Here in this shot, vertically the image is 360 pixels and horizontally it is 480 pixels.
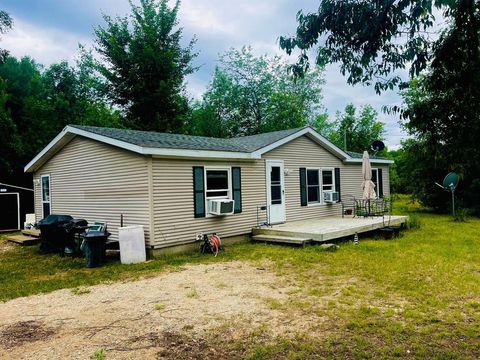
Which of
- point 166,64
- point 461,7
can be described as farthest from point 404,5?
point 166,64

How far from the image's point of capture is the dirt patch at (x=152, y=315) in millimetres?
3920

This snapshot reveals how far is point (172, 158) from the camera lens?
9.20 meters

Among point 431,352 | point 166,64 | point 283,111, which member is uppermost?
point 166,64

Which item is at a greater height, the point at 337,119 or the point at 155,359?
the point at 337,119

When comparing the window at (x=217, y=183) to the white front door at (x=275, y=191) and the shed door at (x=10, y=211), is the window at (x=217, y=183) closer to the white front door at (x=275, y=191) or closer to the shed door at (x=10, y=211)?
the white front door at (x=275, y=191)

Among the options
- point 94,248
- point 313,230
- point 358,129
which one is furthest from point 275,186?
point 358,129

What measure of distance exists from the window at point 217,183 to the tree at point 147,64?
13453 millimetres

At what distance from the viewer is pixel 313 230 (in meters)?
10.1

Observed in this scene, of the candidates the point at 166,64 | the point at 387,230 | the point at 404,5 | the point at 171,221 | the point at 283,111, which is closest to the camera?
the point at 404,5

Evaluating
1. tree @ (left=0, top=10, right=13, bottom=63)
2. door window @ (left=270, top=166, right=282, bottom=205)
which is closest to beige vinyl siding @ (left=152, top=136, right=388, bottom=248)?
door window @ (left=270, top=166, right=282, bottom=205)

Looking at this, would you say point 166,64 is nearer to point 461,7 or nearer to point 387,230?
point 387,230

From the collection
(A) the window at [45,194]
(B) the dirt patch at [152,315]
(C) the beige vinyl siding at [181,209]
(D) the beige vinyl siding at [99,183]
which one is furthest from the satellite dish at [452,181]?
(A) the window at [45,194]

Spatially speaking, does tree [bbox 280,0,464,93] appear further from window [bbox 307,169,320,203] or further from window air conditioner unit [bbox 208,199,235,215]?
window [bbox 307,169,320,203]

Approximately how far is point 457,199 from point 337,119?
17678 mm
